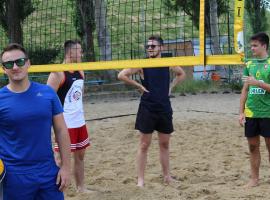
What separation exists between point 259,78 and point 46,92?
2547 millimetres

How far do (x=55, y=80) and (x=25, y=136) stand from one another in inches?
68.4

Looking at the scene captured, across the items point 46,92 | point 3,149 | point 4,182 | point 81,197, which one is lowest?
point 81,197

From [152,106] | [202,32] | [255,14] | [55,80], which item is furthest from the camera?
[255,14]

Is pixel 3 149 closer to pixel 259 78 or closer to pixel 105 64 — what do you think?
pixel 105 64

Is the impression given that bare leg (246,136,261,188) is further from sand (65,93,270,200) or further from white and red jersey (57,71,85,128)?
white and red jersey (57,71,85,128)

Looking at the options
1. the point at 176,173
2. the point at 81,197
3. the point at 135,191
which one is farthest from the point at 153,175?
the point at 81,197

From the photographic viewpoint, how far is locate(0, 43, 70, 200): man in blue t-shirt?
121 inches

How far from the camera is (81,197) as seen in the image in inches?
198

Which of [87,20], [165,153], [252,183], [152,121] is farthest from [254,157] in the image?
[87,20]

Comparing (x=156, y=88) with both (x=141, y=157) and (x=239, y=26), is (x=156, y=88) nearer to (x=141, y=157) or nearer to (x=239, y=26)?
(x=141, y=157)

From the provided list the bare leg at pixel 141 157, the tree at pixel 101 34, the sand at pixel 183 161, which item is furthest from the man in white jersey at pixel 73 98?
the tree at pixel 101 34

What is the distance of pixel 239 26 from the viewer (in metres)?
4.35

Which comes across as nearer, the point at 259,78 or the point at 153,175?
the point at 259,78

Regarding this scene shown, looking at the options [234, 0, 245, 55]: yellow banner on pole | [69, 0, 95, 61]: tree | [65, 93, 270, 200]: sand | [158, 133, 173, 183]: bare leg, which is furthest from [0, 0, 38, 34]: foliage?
[234, 0, 245, 55]: yellow banner on pole
